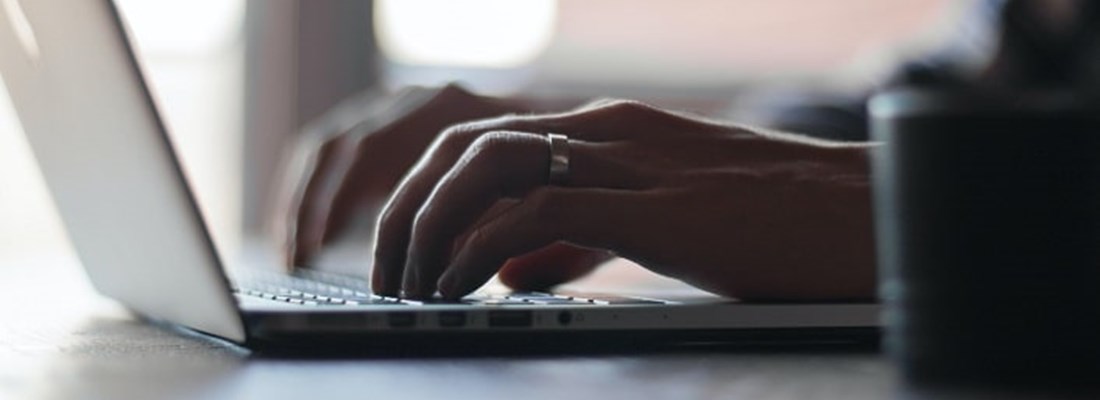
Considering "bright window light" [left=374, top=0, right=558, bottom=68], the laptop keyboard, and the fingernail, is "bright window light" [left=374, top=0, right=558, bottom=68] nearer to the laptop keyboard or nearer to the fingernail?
the laptop keyboard

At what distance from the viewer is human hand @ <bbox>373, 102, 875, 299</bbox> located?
767 mm

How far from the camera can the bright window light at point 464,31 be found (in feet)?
9.34

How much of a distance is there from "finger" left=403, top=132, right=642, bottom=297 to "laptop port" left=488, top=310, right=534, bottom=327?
0.08 meters

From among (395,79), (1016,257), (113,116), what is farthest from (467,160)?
(395,79)

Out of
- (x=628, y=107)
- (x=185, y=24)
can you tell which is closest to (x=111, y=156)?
(x=628, y=107)

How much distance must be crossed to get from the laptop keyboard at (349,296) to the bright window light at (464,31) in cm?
179

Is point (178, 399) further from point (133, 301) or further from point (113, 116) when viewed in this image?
point (133, 301)

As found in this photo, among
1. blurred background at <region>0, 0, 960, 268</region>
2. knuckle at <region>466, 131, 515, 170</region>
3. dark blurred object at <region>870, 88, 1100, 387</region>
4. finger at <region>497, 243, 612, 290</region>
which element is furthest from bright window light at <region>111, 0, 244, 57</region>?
dark blurred object at <region>870, 88, 1100, 387</region>

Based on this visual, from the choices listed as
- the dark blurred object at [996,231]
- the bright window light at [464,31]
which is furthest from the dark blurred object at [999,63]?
the bright window light at [464,31]

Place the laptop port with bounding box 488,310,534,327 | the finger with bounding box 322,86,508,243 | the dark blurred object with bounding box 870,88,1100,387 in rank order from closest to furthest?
the dark blurred object with bounding box 870,88,1100,387
the laptop port with bounding box 488,310,534,327
the finger with bounding box 322,86,508,243

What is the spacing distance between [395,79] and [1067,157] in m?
2.43

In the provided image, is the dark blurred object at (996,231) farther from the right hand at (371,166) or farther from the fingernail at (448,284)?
the right hand at (371,166)

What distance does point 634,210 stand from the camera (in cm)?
77

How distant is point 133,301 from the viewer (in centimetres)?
85
